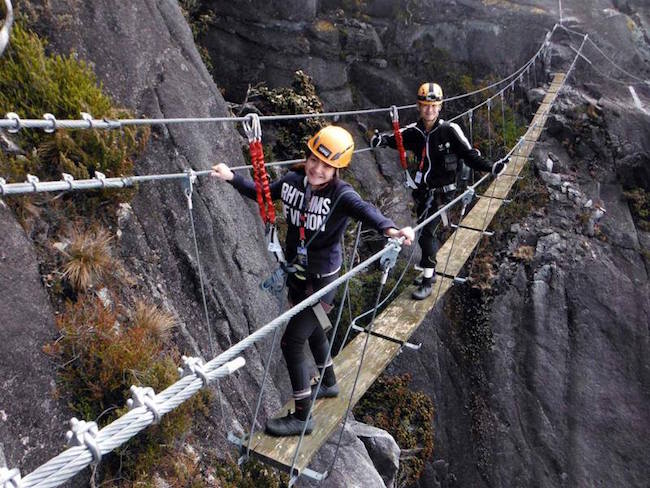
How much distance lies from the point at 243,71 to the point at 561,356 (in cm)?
876

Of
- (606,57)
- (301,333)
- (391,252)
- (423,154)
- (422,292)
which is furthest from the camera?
(606,57)

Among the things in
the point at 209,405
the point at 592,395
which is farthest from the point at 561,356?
the point at 209,405

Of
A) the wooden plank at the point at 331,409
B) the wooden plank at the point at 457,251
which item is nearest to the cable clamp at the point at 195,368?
the wooden plank at the point at 331,409

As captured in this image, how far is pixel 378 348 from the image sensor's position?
17.7 ft

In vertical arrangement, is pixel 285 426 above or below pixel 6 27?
below

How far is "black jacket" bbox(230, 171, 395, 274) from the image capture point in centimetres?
332

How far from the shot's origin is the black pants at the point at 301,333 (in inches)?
141

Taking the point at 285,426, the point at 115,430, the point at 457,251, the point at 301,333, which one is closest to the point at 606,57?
the point at 457,251

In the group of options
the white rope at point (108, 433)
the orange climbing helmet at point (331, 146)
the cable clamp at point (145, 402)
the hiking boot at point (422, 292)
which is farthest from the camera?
the hiking boot at point (422, 292)

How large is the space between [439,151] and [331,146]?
263 cm

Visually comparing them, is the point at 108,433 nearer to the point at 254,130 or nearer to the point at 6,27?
A: the point at 254,130

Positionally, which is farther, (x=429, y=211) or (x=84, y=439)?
(x=429, y=211)

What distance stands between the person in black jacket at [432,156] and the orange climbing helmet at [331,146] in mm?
2187

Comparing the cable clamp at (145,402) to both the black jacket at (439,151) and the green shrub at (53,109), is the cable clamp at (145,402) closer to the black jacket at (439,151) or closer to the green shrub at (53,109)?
the green shrub at (53,109)
